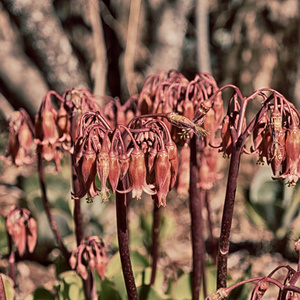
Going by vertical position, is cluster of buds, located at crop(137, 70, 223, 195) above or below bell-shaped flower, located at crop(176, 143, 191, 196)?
above

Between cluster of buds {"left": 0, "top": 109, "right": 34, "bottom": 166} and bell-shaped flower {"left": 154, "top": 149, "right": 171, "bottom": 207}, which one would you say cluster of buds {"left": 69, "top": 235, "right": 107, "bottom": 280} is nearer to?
cluster of buds {"left": 0, "top": 109, "right": 34, "bottom": 166}

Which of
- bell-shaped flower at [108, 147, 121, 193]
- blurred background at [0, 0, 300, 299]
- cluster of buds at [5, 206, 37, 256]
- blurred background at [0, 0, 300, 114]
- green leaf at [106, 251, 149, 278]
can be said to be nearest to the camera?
bell-shaped flower at [108, 147, 121, 193]

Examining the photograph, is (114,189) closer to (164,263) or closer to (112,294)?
(112,294)

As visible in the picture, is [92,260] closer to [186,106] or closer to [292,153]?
[186,106]

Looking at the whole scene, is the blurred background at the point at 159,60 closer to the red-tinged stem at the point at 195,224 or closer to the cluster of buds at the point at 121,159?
the red-tinged stem at the point at 195,224

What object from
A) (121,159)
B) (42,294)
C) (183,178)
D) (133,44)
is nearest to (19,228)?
(42,294)

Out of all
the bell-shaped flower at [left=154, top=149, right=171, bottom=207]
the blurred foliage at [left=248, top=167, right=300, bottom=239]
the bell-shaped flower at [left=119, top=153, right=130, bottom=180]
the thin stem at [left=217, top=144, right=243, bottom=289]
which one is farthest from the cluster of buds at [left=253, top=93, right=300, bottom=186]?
the blurred foliage at [left=248, top=167, right=300, bottom=239]

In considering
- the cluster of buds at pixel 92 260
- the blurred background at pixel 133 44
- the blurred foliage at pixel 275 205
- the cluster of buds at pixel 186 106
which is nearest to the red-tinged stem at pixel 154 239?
the cluster of buds at pixel 186 106

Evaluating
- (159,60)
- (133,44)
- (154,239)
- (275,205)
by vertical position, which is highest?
(133,44)
